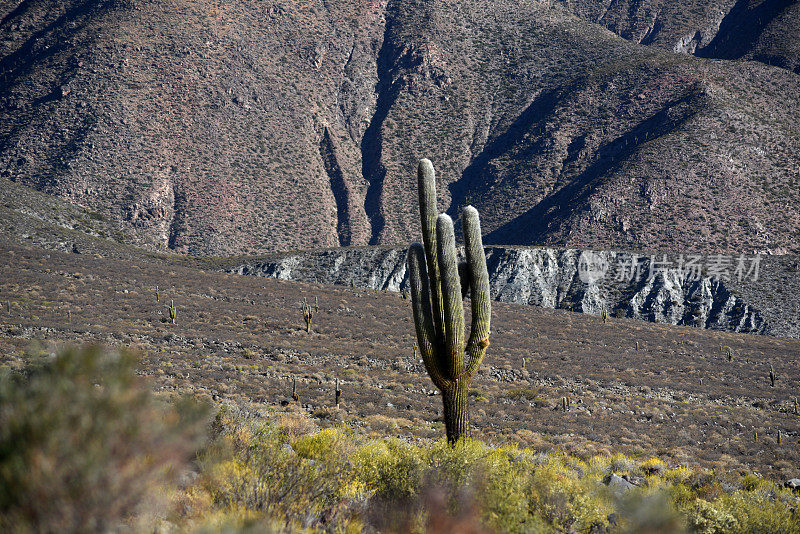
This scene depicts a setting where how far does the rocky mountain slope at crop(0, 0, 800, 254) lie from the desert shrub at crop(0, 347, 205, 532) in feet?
232

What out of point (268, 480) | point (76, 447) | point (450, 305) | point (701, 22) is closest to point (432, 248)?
point (450, 305)

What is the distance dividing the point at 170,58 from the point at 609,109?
6484 centimetres

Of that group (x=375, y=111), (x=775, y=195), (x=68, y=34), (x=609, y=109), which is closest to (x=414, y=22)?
(x=375, y=111)

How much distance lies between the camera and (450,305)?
961 cm

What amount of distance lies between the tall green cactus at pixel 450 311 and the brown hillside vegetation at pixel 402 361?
5.98 metres

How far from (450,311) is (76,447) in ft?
21.7

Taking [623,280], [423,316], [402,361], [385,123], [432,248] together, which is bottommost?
[402,361]

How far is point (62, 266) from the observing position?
131 ft

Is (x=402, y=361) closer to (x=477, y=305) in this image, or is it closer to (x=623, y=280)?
(x=477, y=305)

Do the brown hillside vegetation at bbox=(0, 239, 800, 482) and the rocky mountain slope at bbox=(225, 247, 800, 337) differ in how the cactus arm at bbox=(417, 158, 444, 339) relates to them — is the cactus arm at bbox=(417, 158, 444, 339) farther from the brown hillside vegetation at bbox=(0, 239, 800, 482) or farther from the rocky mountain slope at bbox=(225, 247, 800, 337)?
the rocky mountain slope at bbox=(225, 247, 800, 337)

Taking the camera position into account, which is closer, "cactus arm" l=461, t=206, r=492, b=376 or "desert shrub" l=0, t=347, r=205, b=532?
"desert shrub" l=0, t=347, r=205, b=532

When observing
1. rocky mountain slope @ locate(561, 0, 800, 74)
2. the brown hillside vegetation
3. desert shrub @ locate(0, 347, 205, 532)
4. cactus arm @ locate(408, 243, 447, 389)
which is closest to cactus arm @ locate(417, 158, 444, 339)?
cactus arm @ locate(408, 243, 447, 389)

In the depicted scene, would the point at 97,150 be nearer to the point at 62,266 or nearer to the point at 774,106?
the point at 62,266

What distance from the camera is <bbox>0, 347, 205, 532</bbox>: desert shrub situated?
137 inches
